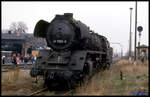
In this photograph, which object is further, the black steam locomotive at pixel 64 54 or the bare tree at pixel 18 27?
the bare tree at pixel 18 27

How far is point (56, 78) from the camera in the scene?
13164 millimetres

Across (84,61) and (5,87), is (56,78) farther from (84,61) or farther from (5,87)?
(5,87)

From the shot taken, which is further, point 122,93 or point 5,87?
point 5,87

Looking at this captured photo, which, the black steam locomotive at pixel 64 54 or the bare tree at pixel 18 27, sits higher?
the bare tree at pixel 18 27

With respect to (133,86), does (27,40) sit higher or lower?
higher

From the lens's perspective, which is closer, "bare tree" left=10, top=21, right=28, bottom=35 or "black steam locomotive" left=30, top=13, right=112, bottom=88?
"black steam locomotive" left=30, top=13, right=112, bottom=88

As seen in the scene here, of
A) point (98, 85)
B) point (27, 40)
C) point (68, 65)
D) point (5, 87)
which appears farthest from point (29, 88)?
point (27, 40)

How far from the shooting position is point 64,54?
1407cm

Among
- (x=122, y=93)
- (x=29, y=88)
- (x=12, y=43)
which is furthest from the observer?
(x=12, y=43)

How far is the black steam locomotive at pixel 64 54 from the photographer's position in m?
13.3

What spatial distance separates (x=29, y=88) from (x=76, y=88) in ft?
7.89

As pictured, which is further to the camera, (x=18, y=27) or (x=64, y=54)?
(x=18, y=27)

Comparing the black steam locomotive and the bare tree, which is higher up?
the bare tree

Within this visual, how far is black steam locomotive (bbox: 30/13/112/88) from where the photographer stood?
43.7ft
